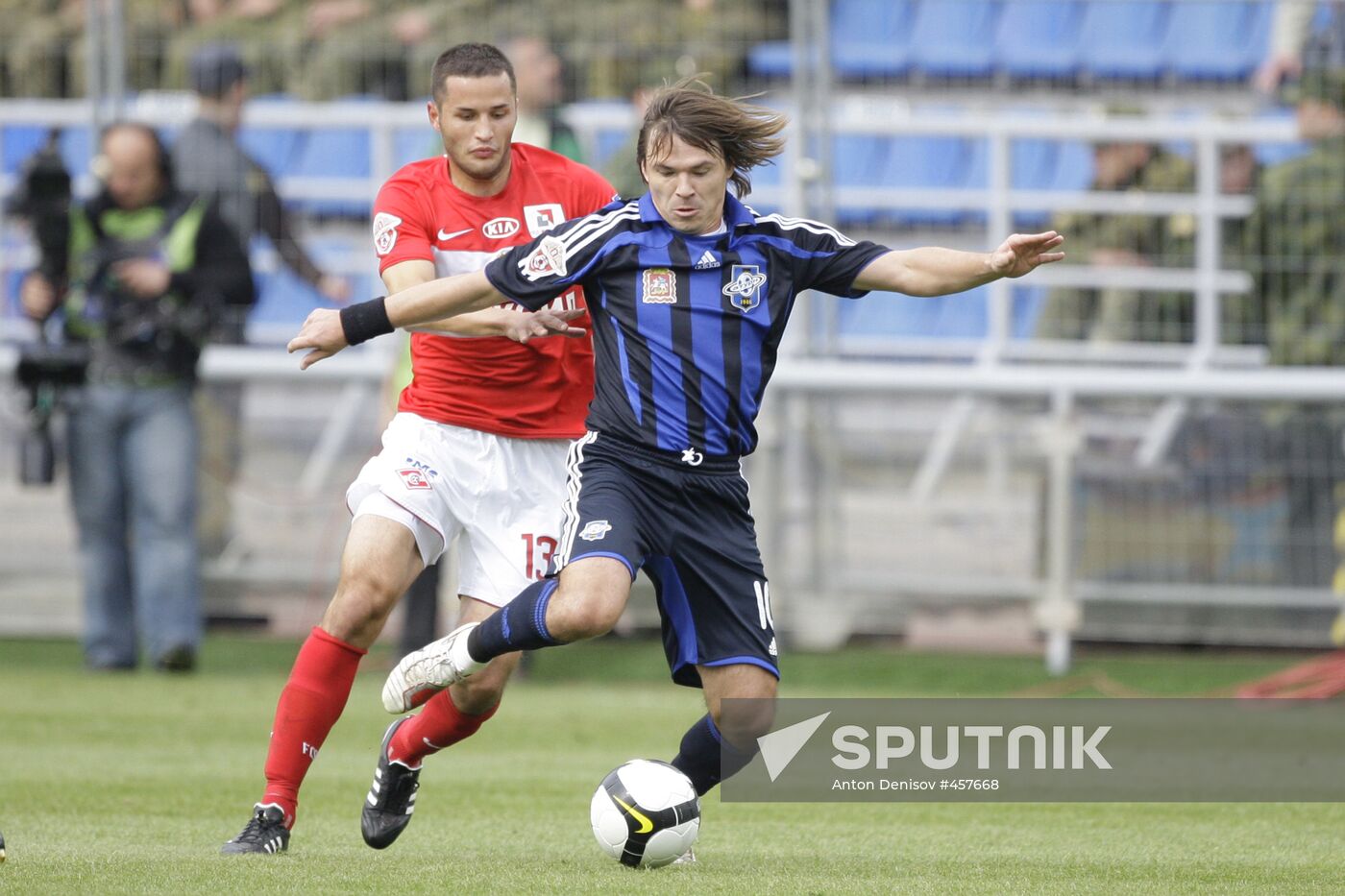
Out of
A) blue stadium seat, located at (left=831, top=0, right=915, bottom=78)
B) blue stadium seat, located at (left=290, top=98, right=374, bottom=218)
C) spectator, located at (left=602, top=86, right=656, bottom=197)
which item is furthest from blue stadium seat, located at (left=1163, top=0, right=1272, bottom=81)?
blue stadium seat, located at (left=290, top=98, right=374, bottom=218)

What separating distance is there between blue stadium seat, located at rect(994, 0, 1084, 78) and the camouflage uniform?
0.82m

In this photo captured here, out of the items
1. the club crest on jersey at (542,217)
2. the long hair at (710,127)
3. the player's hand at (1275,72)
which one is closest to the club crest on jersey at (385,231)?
Answer: the club crest on jersey at (542,217)

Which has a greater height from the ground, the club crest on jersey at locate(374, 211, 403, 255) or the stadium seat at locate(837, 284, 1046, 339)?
the club crest on jersey at locate(374, 211, 403, 255)

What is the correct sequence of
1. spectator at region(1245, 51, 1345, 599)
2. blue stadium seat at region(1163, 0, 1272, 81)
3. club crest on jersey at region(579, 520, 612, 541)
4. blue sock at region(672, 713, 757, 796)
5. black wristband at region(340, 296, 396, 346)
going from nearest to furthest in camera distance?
club crest on jersey at region(579, 520, 612, 541)
black wristband at region(340, 296, 396, 346)
blue sock at region(672, 713, 757, 796)
spectator at region(1245, 51, 1345, 599)
blue stadium seat at region(1163, 0, 1272, 81)

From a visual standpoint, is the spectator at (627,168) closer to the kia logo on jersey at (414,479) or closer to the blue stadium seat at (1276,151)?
the blue stadium seat at (1276,151)

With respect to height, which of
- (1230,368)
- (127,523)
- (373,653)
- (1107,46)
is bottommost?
(373,653)

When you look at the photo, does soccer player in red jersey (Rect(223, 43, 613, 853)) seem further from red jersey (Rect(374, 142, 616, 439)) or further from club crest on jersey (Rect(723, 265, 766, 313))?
club crest on jersey (Rect(723, 265, 766, 313))

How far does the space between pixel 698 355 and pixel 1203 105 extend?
7606 millimetres

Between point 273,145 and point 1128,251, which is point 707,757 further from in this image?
point 273,145

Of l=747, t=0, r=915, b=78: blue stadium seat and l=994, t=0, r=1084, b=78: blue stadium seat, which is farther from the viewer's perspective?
l=747, t=0, r=915, b=78: blue stadium seat

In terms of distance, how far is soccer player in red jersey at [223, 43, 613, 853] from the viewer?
5.66m

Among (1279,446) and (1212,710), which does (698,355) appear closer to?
(1212,710)

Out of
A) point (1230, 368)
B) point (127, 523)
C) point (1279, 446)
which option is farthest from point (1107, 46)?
point (127, 523)

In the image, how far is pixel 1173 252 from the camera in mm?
11062
